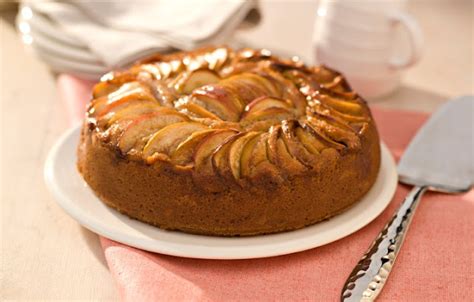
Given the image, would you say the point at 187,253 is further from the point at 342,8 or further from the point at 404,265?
the point at 342,8

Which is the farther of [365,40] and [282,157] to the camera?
[365,40]

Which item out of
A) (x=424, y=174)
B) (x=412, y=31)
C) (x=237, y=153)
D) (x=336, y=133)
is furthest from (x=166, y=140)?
(x=412, y=31)

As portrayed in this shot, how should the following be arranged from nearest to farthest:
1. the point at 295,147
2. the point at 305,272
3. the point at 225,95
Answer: the point at 305,272, the point at 295,147, the point at 225,95

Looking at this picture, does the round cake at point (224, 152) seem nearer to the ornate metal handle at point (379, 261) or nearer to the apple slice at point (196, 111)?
the apple slice at point (196, 111)

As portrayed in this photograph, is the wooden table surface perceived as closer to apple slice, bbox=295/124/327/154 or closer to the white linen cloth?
the white linen cloth

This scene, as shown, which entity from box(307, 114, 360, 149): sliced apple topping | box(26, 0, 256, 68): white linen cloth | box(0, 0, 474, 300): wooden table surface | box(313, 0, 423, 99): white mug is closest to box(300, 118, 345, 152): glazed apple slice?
box(307, 114, 360, 149): sliced apple topping

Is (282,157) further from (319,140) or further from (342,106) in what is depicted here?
(342,106)

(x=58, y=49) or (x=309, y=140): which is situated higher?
(x=309, y=140)
